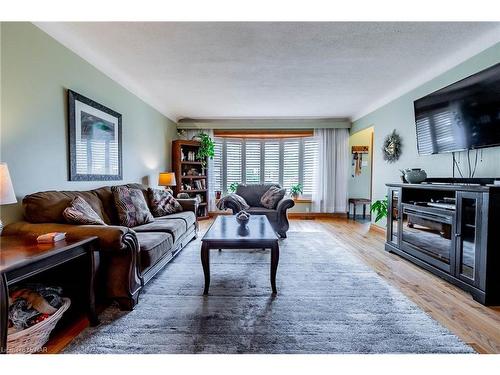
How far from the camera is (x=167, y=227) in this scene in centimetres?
279

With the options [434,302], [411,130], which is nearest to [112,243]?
[434,302]

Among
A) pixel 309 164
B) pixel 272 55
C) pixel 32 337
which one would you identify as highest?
pixel 272 55

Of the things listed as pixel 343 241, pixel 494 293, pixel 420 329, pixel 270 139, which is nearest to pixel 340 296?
pixel 420 329

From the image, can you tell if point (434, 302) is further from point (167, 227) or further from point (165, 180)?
point (165, 180)

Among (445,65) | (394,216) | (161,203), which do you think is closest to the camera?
(445,65)

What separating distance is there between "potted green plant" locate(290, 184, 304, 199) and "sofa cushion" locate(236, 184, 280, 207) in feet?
4.29

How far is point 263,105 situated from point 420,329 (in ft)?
14.1

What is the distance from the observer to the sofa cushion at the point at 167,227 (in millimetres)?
2712

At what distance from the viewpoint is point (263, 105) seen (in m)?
4.92

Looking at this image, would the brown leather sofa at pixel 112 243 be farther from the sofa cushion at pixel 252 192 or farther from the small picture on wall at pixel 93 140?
the sofa cushion at pixel 252 192

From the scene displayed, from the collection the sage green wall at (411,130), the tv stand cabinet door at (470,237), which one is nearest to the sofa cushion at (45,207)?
the tv stand cabinet door at (470,237)

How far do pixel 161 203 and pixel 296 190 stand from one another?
3.52 meters

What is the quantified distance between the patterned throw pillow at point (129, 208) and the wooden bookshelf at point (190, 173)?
2394 mm

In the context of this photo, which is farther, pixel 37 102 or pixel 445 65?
pixel 445 65
